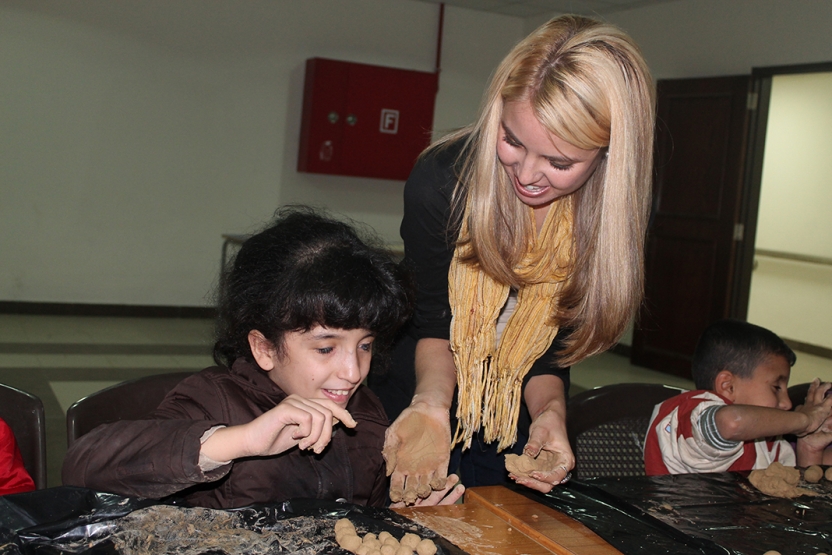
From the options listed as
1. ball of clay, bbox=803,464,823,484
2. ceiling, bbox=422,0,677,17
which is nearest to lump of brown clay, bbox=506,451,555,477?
ball of clay, bbox=803,464,823,484

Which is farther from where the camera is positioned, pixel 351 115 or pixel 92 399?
pixel 351 115

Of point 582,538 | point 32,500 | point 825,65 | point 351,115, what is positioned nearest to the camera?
point 32,500

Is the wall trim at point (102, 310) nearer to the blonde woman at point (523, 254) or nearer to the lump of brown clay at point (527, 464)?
the blonde woman at point (523, 254)

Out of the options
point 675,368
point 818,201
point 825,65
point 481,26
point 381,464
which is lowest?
point 675,368

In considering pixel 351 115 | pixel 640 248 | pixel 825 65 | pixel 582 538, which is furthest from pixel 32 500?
pixel 351 115

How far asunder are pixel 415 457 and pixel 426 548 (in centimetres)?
28

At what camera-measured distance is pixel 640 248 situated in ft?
4.90

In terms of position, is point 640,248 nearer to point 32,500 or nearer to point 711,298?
point 32,500

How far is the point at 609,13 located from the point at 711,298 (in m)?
2.60

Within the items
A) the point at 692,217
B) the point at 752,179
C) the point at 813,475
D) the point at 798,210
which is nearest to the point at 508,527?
the point at 813,475

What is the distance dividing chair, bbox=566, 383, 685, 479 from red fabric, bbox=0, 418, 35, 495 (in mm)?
1087

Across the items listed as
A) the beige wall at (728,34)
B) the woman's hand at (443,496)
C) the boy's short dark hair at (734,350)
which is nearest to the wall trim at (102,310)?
the beige wall at (728,34)

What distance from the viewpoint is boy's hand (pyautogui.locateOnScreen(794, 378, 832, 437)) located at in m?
1.80

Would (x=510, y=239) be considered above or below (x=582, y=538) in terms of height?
above
